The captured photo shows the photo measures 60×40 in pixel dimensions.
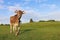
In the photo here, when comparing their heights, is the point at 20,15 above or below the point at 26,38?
above

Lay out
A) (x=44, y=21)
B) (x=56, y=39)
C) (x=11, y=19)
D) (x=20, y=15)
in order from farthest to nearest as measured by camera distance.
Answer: (x=44, y=21), (x=11, y=19), (x=20, y=15), (x=56, y=39)

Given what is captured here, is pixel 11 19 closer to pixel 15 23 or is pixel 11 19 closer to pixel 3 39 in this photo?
pixel 15 23

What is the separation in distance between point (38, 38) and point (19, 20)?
4.99 meters

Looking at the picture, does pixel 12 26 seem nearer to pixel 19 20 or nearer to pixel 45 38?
pixel 19 20

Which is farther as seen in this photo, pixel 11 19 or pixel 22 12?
pixel 11 19

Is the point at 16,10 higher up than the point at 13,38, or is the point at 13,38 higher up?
the point at 16,10

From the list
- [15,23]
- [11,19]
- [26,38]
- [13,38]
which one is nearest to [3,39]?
[13,38]

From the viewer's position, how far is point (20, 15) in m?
26.2

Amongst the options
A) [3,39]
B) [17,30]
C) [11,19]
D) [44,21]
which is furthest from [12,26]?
[44,21]

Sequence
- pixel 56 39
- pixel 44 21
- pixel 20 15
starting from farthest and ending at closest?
pixel 44 21 < pixel 20 15 < pixel 56 39

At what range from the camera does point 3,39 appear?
75.3 feet

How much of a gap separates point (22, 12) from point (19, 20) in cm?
113

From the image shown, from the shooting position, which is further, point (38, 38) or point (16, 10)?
point (16, 10)

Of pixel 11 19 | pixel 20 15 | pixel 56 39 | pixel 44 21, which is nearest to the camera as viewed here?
pixel 56 39
